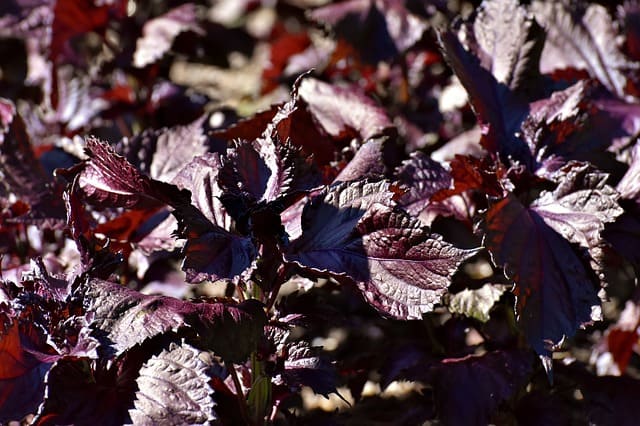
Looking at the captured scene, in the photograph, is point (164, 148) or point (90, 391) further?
point (164, 148)

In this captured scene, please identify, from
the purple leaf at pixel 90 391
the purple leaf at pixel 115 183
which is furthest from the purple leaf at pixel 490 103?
the purple leaf at pixel 90 391

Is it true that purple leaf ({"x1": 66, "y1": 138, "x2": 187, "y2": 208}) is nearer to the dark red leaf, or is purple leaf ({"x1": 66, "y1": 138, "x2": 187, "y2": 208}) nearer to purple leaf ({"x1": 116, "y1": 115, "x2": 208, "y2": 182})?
purple leaf ({"x1": 116, "y1": 115, "x2": 208, "y2": 182})

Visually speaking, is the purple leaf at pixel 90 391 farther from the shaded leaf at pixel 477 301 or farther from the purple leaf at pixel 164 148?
the shaded leaf at pixel 477 301

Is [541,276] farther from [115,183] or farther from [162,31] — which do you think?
[162,31]

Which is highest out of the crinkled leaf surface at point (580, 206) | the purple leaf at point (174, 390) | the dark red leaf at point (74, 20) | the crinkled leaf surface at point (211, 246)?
the dark red leaf at point (74, 20)

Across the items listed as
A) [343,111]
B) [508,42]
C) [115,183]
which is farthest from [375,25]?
[115,183]

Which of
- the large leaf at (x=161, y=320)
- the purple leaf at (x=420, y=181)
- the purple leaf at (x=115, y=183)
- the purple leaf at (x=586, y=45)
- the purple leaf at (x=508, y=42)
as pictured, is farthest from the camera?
the purple leaf at (x=586, y=45)
